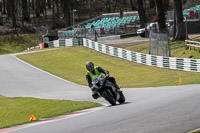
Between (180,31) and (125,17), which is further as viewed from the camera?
(125,17)

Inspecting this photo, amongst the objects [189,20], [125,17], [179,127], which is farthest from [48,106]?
[125,17]

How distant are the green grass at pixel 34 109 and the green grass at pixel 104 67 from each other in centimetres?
718

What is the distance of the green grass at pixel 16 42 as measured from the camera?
7381 cm

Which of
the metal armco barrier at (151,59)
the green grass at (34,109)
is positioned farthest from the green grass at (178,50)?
the green grass at (34,109)

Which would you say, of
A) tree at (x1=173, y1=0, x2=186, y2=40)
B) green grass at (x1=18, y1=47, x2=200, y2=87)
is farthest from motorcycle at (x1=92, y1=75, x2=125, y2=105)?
tree at (x1=173, y1=0, x2=186, y2=40)

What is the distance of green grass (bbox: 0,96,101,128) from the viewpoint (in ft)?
46.7

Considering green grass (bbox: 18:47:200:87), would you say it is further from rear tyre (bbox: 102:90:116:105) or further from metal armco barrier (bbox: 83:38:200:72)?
rear tyre (bbox: 102:90:116:105)

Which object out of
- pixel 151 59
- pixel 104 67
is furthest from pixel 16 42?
pixel 151 59

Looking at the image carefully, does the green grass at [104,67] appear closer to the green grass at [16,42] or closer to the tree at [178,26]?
the tree at [178,26]

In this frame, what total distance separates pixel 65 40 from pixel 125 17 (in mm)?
13588

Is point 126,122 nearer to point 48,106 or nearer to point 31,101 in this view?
point 48,106

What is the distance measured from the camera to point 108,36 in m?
51.7

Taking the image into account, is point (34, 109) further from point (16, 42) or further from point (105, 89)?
point (16, 42)

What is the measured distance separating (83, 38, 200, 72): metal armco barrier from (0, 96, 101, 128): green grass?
41.0ft
